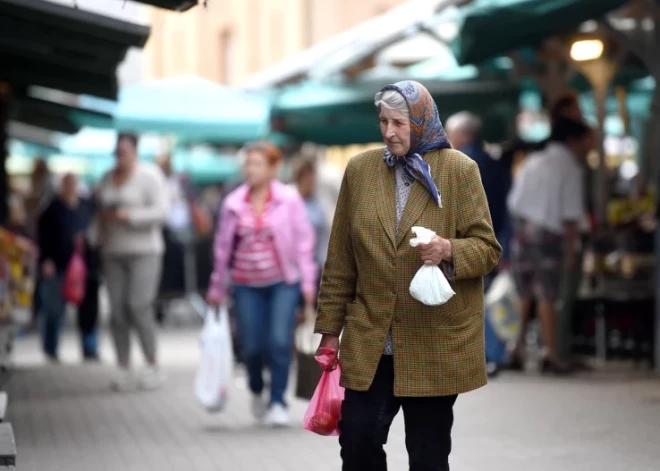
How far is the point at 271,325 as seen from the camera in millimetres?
10734

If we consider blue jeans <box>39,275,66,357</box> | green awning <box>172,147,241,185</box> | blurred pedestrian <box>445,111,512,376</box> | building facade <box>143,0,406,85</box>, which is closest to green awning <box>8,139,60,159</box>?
green awning <box>172,147,241,185</box>

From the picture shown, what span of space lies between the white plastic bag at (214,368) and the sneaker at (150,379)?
2.65 m

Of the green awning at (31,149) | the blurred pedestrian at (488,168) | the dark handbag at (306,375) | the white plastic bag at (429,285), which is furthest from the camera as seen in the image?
the green awning at (31,149)

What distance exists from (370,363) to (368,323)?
152 millimetres

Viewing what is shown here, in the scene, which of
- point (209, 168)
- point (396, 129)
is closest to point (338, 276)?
point (396, 129)

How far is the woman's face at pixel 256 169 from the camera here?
11.0 m

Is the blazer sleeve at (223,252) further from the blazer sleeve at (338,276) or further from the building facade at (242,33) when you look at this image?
the building facade at (242,33)

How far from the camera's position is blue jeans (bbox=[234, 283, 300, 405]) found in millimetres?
10695

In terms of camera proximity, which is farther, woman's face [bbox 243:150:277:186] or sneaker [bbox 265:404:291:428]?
woman's face [bbox 243:150:277:186]

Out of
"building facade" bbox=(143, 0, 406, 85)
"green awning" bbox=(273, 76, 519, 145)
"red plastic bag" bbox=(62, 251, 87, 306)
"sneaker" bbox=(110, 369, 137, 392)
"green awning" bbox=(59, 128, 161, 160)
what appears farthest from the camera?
"building facade" bbox=(143, 0, 406, 85)

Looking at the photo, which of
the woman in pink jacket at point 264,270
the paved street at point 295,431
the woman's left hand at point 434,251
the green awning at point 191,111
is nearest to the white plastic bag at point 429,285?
the woman's left hand at point 434,251

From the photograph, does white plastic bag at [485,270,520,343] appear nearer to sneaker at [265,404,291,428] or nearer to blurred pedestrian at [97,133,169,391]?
blurred pedestrian at [97,133,169,391]

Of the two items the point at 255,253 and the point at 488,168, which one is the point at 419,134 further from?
the point at 488,168

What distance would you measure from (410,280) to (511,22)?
6500mm
